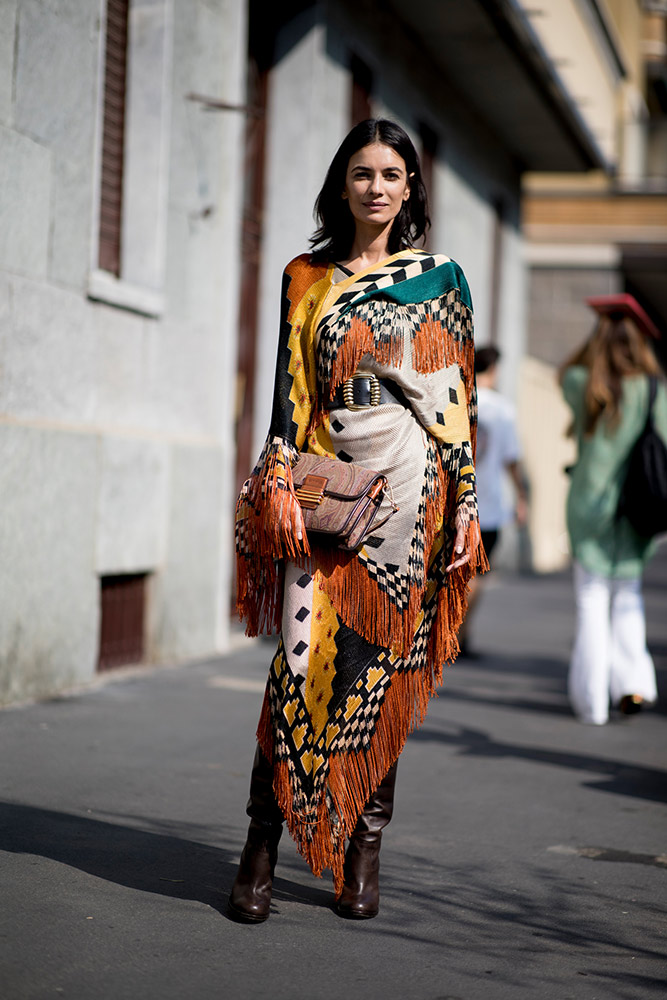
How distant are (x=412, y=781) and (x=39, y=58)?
3603 millimetres

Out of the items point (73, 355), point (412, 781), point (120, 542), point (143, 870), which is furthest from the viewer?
point (120, 542)

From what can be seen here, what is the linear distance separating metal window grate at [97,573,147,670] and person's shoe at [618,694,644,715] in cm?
270

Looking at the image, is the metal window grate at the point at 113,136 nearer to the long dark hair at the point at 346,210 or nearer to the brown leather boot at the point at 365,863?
the long dark hair at the point at 346,210

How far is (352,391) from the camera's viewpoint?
3.56 metres

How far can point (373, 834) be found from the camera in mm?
3604

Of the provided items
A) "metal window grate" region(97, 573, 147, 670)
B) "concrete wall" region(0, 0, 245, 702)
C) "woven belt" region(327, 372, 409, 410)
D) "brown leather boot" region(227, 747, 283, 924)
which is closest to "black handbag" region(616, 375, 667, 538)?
"concrete wall" region(0, 0, 245, 702)

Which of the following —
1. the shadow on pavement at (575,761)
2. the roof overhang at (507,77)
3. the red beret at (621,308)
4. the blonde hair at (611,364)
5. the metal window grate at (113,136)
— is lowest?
the shadow on pavement at (575,761)

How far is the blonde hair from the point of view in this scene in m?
6.87

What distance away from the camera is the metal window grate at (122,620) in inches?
285

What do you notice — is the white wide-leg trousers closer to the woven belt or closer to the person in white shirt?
the person in white shirt

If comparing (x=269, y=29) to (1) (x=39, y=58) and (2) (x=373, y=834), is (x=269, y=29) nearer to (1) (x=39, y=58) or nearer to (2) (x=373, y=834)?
(1) (x=39, y=58)

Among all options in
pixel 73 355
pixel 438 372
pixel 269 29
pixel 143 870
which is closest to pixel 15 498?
pixel 73 355

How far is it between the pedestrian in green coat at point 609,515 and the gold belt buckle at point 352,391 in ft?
11.6

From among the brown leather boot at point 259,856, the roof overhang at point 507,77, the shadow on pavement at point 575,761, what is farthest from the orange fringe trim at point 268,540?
the roof overhang at point 507,77
